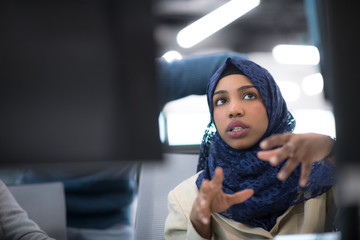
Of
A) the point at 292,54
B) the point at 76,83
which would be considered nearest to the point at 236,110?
the point at 76,83

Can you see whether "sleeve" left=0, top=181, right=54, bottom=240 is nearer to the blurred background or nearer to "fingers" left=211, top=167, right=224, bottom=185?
"fingers" left=211, top=167, right=224, bottom=185

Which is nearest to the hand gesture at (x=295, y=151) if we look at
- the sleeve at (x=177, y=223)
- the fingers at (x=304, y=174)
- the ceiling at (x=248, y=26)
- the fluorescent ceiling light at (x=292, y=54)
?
the fingers at (x=304, y=174)

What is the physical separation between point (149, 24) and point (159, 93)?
76mm

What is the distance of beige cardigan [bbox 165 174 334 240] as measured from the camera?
69 cm

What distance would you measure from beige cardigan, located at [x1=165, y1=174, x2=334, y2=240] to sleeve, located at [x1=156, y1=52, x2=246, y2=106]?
294mm

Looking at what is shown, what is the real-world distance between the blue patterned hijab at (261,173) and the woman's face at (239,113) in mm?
15

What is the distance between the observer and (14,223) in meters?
0.78

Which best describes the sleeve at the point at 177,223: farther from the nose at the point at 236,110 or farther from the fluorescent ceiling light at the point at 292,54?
the fluorescent ceiling light at the point at 292,54

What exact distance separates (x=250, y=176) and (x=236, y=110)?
0.14 metres

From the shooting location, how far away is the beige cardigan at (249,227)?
689 millimetres

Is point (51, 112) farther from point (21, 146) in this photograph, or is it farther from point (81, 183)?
point (81, 183)

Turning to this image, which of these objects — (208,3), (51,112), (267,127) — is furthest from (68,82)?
(208,3)

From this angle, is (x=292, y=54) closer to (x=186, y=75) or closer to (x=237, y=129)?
(x=186, y=75)

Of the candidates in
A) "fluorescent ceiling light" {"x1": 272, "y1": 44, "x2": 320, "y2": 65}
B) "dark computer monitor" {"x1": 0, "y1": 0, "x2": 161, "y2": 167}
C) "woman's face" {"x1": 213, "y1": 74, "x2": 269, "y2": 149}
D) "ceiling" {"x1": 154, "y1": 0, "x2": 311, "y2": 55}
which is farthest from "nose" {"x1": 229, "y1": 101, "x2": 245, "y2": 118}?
"fluorescent ceiling light" {"x1": 272, "y1": 44, "x2": 320, "y2": 65}
